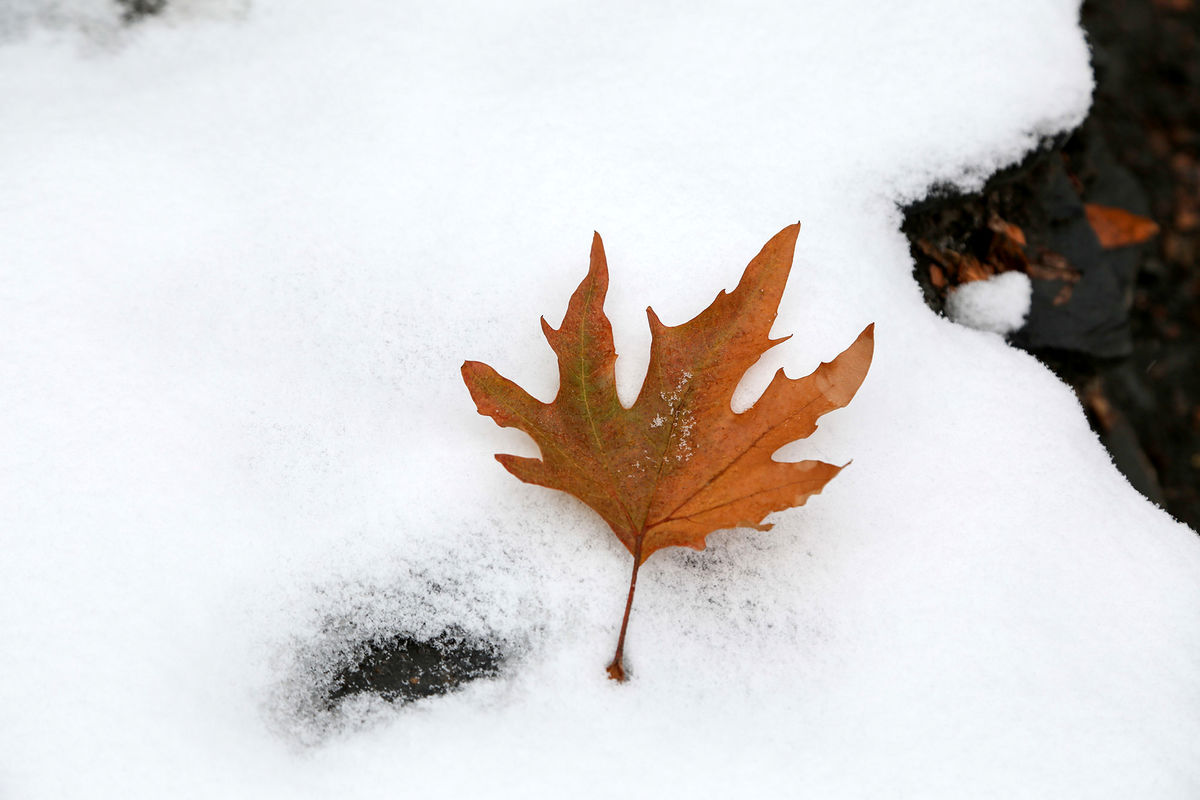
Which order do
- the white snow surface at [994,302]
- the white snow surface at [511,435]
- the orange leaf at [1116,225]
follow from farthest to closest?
the orange leaf at [1116,225] → the white snow surface at [994,302] → the white snow surface at [511,435]

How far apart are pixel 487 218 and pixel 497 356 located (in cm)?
24

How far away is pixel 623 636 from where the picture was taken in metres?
1.04

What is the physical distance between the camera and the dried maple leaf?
1055mm

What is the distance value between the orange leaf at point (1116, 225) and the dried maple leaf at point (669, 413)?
113cm

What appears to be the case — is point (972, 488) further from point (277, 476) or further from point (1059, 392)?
point (277, 476)

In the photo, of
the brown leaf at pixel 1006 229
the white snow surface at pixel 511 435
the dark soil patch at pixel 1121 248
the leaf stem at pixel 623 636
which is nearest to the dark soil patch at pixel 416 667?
the white snow surface at pixel 511 435

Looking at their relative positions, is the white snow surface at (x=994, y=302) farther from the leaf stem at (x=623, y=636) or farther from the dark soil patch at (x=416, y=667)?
the dark soil patch at (x=416, y=667)

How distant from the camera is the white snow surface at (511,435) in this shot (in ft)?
3.39

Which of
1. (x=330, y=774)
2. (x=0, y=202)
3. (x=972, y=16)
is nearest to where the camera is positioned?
(x=330, y=774)

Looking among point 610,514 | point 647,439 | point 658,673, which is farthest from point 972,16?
point 658,673

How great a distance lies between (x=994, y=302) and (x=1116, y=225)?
23.8 inches

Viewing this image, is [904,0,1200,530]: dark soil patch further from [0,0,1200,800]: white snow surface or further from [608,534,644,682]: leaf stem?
[608,534,644,682]: leaf stem

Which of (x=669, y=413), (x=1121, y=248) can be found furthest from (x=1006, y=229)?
(x=669, y=413)

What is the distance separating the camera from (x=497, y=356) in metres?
1.23
